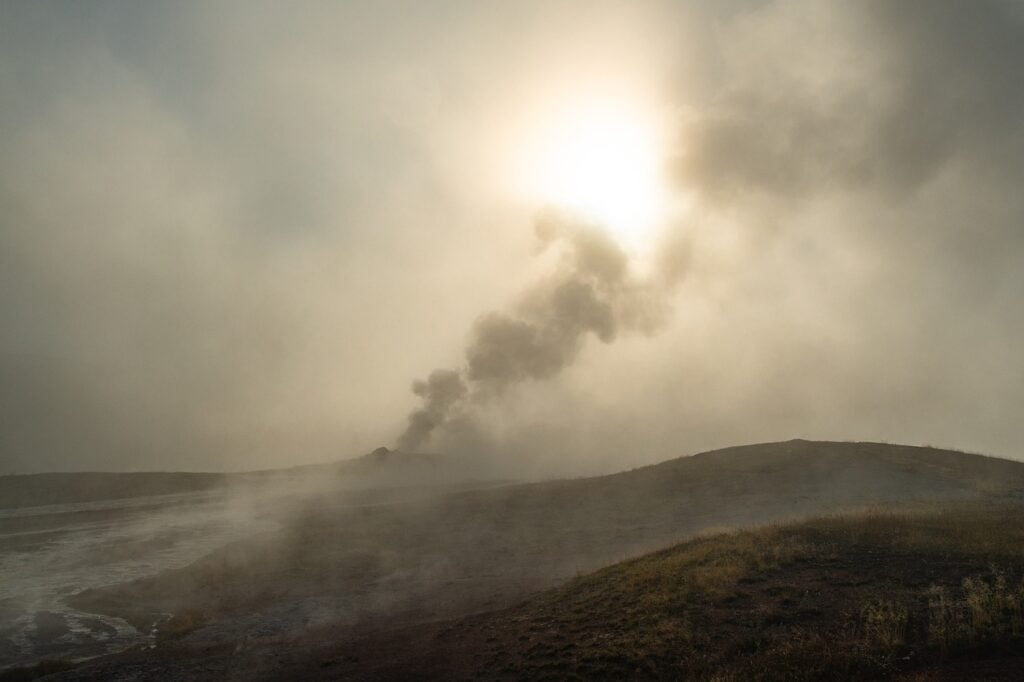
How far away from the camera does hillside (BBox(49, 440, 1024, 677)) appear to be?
23.7m

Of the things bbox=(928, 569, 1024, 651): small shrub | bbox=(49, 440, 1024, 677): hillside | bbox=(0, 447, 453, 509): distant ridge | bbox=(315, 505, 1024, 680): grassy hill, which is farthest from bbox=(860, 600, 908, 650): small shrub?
bbox=(0, 447, 453, 509): distant ridge

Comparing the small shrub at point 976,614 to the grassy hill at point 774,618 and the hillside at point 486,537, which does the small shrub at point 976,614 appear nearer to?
the grassy hill at point 774,618

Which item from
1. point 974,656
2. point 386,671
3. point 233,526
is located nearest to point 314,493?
point 233,526

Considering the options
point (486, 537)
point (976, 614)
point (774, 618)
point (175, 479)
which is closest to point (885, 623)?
point (976, 614)

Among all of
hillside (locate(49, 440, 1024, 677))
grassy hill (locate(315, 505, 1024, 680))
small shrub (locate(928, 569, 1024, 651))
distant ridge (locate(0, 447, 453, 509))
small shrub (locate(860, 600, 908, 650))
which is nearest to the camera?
small shrub (locate(928, 569, 1024, 651))

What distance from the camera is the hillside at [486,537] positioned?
2367cm

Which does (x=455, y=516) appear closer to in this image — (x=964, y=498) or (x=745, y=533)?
(x=745, y=533)

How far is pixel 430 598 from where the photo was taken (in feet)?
82.0

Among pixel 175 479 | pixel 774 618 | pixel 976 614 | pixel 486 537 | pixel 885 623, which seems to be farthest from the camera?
pixel 175 479

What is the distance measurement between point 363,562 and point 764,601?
75.7ft

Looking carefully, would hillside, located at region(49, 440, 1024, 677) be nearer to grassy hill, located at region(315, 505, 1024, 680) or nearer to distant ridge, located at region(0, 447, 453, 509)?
grassy hill, located at region(315, 505, 1024, 680)

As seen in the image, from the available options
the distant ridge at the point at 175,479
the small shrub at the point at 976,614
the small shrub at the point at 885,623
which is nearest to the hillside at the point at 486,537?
the small shrub at the point at 885,623

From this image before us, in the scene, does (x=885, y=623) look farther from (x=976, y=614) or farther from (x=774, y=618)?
(x=774, y=618)

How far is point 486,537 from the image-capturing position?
35.5 m
